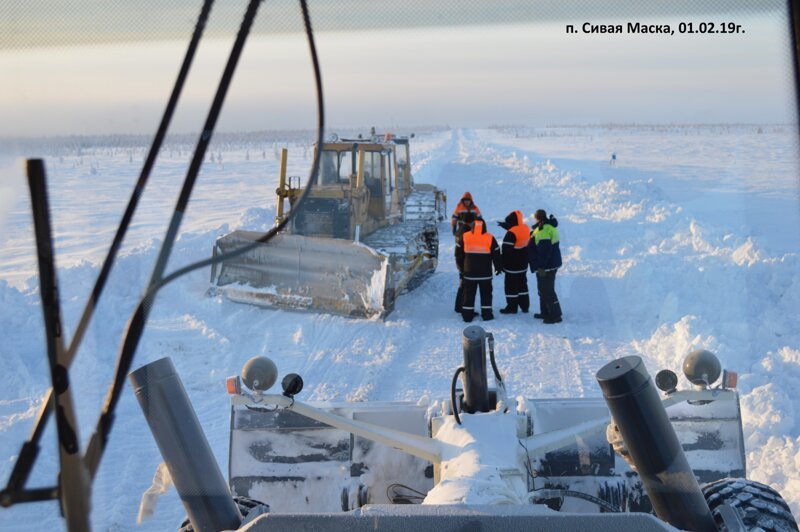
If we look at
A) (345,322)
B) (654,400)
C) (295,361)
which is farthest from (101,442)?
(345,322)

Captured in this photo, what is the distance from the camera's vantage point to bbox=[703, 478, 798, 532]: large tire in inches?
118

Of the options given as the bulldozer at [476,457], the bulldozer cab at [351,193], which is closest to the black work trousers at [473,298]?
the bulldozer cab at [351,193]

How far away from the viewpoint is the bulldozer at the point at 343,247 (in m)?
11.2

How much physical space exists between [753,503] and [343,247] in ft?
28.2

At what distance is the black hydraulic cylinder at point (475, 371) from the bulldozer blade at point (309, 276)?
22.4 feet

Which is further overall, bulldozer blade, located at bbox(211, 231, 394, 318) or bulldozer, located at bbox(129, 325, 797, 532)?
bulldozer blade, located at bbox(211, 231, 394, 318)

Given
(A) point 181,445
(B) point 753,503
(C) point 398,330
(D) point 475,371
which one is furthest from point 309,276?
(A) point 181,445

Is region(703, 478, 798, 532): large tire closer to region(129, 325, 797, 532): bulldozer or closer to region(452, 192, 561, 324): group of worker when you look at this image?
region(129, 325, 797, 532): bulldozer

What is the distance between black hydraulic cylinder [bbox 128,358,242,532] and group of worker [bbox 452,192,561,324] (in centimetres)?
839

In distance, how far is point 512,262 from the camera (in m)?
11.2

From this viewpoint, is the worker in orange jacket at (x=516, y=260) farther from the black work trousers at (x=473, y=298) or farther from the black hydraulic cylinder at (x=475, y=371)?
the black hydraulic cylinder at (x=475, y=371)

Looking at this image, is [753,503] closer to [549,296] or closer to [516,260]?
[549,296]

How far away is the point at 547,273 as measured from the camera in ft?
35.2

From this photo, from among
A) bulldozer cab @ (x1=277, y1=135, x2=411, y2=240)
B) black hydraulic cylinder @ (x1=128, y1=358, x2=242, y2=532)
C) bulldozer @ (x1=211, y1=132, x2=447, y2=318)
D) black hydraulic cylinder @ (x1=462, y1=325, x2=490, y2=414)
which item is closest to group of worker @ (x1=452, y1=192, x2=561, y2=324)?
bulldozer @ (x1=211, y1=132, x2=447, y2=318)
